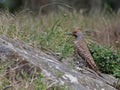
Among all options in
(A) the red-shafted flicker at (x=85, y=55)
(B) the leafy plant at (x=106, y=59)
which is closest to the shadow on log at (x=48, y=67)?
(A) the red-shafted flicker at (x=85, y=55)

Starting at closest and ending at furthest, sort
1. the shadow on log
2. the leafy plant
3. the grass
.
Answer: the shadow on log, the grass, the leafy plant

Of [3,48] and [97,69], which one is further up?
[3,48]

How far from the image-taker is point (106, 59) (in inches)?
399

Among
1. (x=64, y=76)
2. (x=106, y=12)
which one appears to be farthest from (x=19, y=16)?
(x=106, y=12)

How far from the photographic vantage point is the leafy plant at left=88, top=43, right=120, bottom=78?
1009cm

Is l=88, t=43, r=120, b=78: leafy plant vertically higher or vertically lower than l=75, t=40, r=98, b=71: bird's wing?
lower

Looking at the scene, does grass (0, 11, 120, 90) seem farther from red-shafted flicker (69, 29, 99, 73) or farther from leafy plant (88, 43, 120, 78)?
leafy plant (88, 43, 120, 78)

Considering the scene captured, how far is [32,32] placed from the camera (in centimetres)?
1038

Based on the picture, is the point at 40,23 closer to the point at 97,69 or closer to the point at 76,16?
the point at 76,16

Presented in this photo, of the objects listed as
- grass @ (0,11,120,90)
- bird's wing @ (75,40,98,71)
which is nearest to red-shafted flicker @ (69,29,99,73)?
bird's wing @ (75,40,98,71)

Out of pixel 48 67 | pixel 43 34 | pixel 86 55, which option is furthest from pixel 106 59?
pixel 48 67

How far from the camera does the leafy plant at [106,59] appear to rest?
33.1 ft

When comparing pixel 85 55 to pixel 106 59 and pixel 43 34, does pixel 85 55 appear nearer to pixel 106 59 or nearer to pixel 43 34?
pixel 106 59

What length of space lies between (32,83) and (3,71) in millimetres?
423
